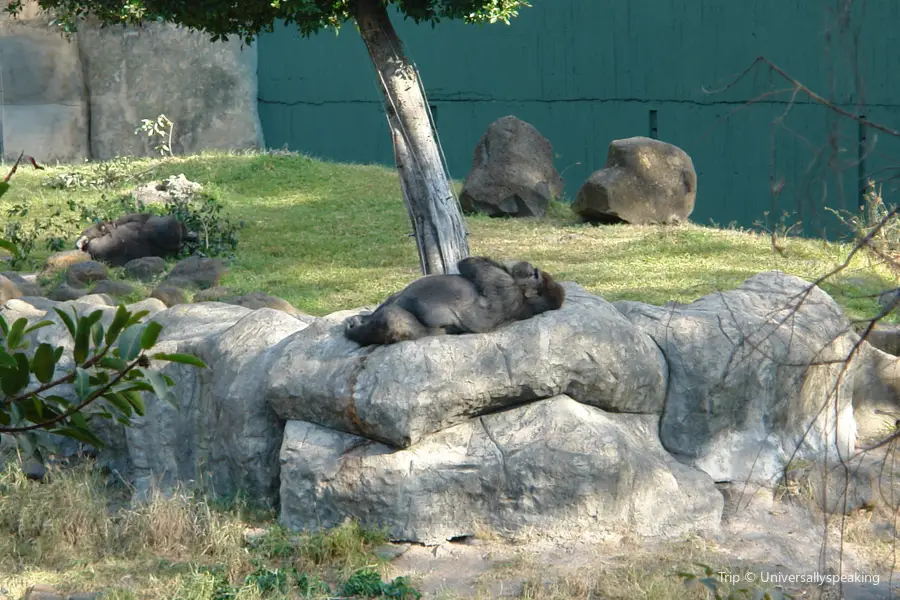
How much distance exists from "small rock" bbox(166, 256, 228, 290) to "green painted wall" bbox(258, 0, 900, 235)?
536cm

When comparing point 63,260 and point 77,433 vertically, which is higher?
point 77,433

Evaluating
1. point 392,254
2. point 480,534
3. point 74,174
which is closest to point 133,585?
point 480,534

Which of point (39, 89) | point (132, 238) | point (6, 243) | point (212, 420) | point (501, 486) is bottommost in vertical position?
point (501, 486)

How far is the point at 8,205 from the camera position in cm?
1152

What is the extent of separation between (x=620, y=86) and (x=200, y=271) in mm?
6578

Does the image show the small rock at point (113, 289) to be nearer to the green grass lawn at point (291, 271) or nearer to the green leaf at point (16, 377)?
the green grass lawn at point (291, 271)

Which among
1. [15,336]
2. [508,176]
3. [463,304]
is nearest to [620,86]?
[508,176]

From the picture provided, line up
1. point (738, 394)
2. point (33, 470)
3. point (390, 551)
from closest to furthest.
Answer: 1. point (390, 551)
2. point (738, 394)
3. point (33, 470)

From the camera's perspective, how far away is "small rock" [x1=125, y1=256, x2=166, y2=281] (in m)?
8.88

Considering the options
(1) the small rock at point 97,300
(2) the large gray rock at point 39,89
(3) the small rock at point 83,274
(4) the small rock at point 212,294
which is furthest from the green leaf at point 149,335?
(2) the large gray rock at point 39,89

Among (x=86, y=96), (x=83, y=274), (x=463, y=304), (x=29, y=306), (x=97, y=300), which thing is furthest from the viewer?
(x=86, y=96)

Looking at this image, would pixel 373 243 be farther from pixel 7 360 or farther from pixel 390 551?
pixel 7 360

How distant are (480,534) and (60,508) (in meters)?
2.13

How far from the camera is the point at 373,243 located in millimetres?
10008
